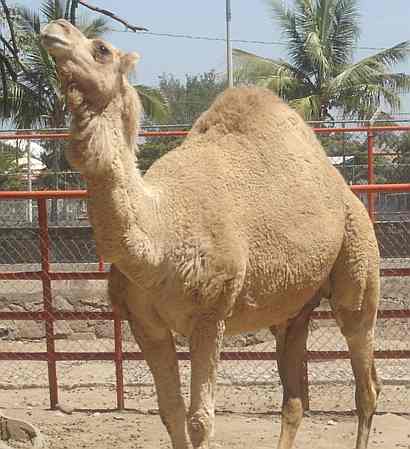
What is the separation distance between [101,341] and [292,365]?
413 centimetres

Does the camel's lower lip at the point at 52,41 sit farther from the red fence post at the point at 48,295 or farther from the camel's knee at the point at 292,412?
the red fence post at the point at 48,295

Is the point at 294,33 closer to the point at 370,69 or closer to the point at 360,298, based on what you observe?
the point at 370,69

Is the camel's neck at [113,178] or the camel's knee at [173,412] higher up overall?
the camel's neck at [113,178]

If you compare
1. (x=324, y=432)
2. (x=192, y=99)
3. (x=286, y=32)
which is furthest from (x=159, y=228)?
(x=192, y=99)

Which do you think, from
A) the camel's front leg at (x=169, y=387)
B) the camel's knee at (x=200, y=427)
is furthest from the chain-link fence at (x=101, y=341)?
the camel's knee at (x=200, y=427)

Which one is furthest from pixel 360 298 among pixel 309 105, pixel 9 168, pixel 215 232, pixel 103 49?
pixel 309 105

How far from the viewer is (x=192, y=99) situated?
139 ft

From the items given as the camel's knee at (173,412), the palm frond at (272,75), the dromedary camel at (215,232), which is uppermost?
the palm frond at (272,75)

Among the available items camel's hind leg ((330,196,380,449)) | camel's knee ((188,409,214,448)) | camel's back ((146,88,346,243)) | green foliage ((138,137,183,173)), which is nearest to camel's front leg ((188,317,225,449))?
camel's knee ((188,409,214,448))

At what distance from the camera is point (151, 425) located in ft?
21.5

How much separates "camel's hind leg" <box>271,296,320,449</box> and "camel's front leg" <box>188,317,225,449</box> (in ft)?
4.05

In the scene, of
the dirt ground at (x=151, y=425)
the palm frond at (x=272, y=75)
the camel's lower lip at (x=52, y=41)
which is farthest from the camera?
the palm frond at (x=272, y=75)

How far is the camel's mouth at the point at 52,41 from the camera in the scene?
3301 millimetres

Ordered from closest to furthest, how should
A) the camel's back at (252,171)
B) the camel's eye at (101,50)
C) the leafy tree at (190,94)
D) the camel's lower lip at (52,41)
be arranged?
the camel's lower lip at (52,41)
the camel's eye at (101,50)
the camel's back at (252,171)
the leafy tree at (190,94)
